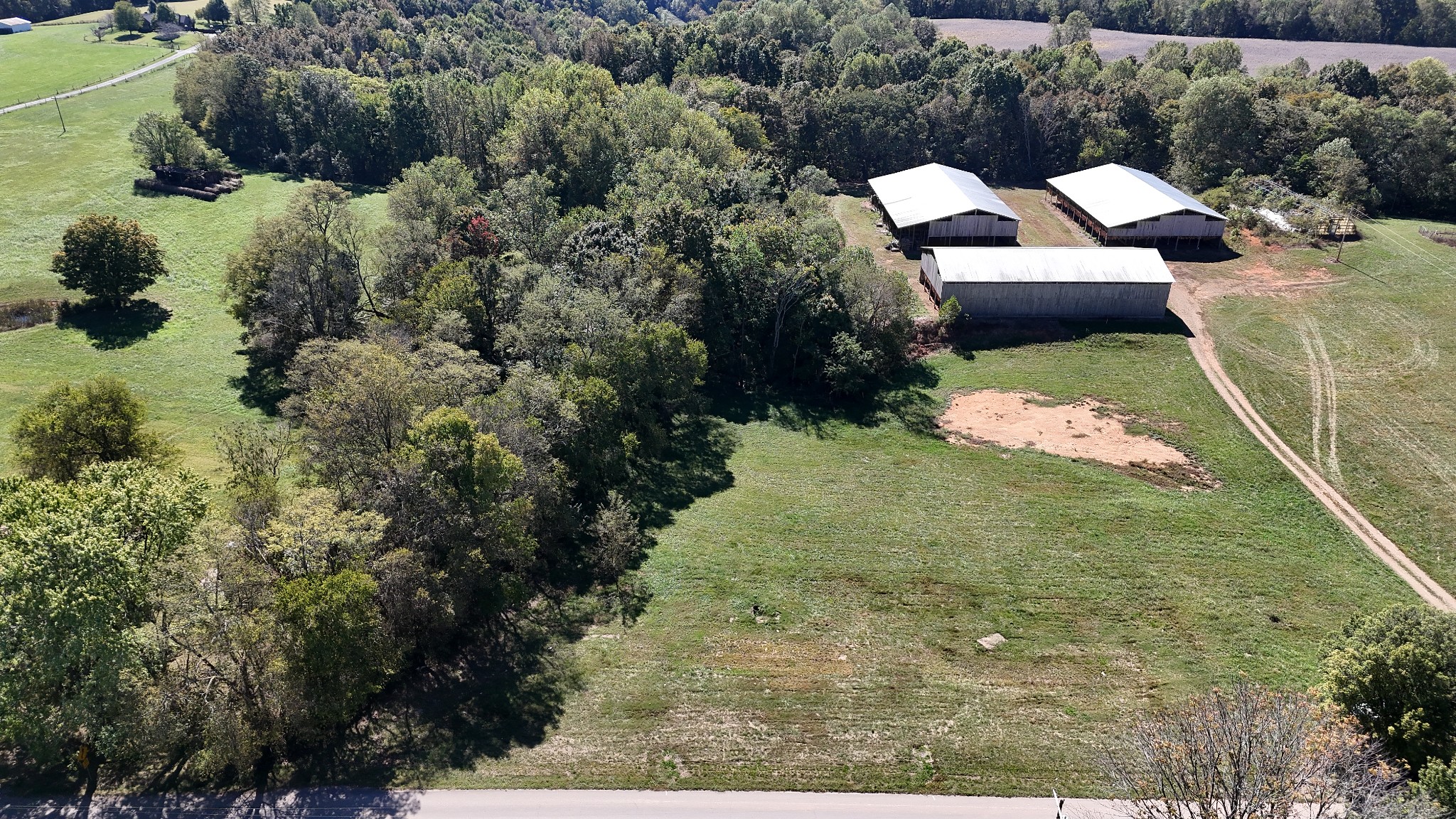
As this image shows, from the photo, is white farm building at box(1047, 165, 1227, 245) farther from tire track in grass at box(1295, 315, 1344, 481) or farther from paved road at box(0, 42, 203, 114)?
paved road at box(0, 42, 203, 114)

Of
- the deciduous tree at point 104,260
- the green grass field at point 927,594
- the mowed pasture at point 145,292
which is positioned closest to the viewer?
the green grass field at point 927,594

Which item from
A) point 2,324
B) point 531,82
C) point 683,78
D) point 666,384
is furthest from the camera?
point 683,78

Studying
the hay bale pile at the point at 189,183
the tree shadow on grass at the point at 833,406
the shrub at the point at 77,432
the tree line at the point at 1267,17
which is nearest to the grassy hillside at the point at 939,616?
the tree shadow on grass at the point at 833,406

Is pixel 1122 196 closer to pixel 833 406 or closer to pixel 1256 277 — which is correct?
pixel 1256 277

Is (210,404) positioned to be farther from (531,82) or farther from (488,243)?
(531,82)

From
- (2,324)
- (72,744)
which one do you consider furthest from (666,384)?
(2,324)

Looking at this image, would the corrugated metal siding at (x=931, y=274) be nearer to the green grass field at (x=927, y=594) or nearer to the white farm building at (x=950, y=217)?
the white farm building at (x=950, y=217)

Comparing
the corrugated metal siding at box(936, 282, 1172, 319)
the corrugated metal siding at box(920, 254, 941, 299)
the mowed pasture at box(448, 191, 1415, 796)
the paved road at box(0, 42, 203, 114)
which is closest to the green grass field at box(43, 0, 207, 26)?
the paved road at box(0, 42, 203, 114)
